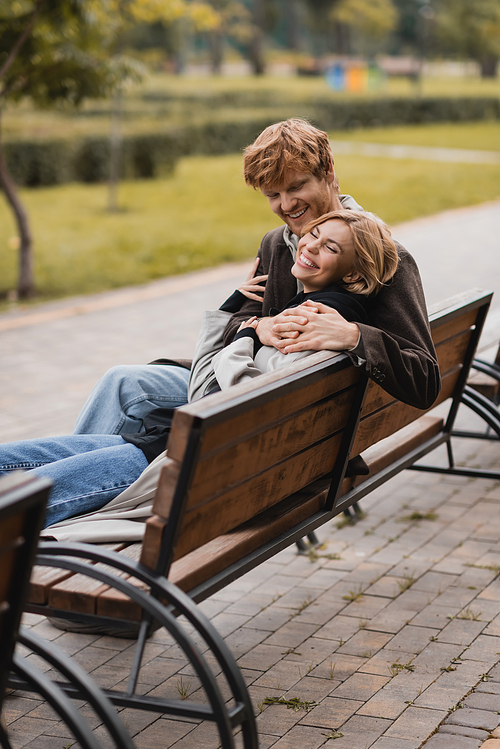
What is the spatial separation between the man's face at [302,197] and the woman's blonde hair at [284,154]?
3 cm

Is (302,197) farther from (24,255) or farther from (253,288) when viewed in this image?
(24,255)

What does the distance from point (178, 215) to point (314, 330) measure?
14.0 meters

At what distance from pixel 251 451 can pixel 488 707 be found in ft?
3.79

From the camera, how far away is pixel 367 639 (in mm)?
3305

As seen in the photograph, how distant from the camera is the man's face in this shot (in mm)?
3184

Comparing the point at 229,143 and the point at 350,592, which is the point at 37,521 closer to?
the point at 350,592

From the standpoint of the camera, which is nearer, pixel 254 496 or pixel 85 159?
pixel 254 496

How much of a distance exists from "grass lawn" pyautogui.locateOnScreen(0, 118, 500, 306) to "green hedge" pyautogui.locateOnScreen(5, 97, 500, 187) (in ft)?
1.69

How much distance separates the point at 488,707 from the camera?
2832mm

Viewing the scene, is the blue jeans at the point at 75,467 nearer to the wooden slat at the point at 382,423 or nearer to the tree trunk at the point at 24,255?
the wooden slat at the point at 382,423

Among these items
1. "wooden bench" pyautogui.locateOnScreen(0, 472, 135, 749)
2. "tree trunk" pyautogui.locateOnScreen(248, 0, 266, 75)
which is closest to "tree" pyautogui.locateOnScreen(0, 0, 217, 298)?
"wooden bench" pyautogui.locateOnScreen(0, 472, 135, 749)

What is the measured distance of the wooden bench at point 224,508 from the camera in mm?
2160

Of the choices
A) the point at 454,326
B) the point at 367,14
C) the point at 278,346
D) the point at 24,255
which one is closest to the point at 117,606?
the point at 278,346

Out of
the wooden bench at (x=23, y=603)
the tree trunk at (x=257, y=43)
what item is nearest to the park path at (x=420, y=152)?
the wooden bench at (x=23, y=603)
